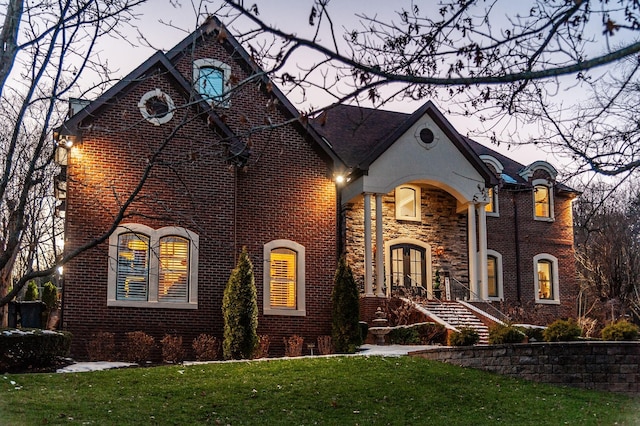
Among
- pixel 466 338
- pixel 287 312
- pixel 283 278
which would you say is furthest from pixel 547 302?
pixel 466 338

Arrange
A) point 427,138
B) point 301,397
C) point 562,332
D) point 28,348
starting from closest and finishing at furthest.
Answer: point 301,397
point 28,348
point 562,332
point 427,138

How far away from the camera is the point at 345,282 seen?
2048cm

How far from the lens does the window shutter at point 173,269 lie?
19814 millimetres

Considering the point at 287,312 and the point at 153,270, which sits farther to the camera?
the point at 287,312

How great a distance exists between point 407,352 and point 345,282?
2603mm

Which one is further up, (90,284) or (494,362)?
(90,284)

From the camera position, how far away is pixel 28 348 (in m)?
15.9

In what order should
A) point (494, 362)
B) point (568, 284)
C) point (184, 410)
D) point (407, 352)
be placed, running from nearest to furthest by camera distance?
point (184, 410) → point (494, 362) → point (407, 352) → point (568, 284)

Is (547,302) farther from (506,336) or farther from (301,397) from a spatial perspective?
(301,397)

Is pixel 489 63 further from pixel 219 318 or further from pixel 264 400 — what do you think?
pixel 219 318

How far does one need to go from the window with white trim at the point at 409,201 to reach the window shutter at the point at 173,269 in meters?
8.57

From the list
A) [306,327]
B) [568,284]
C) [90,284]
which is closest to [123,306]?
[90,284]

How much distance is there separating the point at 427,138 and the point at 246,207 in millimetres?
6658

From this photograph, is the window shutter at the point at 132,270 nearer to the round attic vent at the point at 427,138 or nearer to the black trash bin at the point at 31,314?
the black trash bin at the point at 31,314
